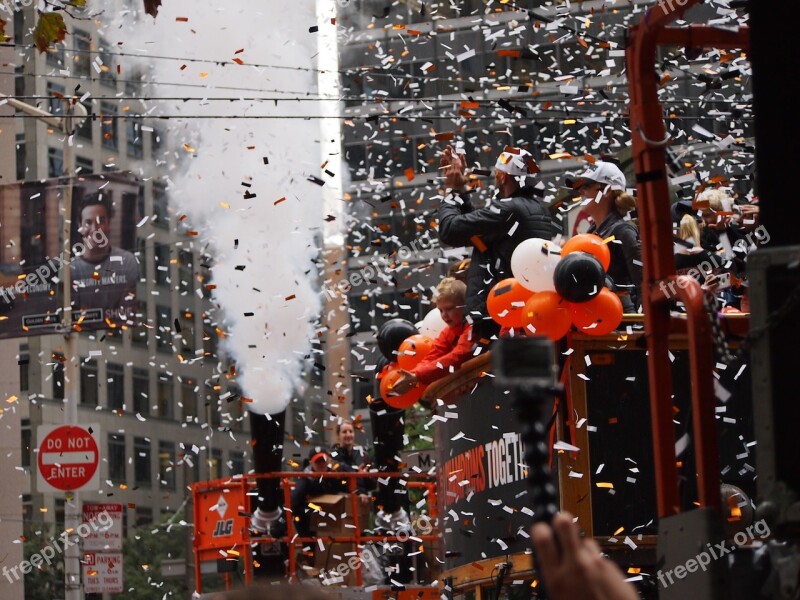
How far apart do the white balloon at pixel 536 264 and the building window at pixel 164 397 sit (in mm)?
64330

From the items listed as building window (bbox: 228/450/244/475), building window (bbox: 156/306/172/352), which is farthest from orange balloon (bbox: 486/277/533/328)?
building window (bbox: 228/450/244/475)

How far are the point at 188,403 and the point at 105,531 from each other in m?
53.0

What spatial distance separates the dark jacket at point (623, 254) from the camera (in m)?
8.35

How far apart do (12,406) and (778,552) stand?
1861 inches

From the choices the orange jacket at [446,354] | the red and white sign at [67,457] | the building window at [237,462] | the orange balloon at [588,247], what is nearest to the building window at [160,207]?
the building window at [237,462]

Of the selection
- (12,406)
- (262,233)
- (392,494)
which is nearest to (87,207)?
(262,233)

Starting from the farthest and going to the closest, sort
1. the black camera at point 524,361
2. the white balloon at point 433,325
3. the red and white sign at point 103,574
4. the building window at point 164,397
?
1. the building window at point 164,397
2. the red and white sign at point 103,574
3. the white balloon at point 433,325
4. the black camera at point 524,361

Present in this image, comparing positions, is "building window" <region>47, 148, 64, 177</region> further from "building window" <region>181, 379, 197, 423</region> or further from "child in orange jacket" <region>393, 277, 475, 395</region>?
"child in orange jacket" <region>393, 277, 475, 395</region>

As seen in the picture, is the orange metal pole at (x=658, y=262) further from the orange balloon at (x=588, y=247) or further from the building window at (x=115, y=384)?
the building window at (x=115, y=384)

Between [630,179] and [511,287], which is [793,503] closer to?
[511,287]

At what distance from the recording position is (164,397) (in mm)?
71375

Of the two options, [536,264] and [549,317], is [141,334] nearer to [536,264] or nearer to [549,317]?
[536,264]

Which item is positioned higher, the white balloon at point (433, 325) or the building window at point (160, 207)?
the building window at point (160, 207)

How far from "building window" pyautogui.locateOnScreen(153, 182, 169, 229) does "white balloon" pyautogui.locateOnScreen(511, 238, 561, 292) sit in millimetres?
59970
